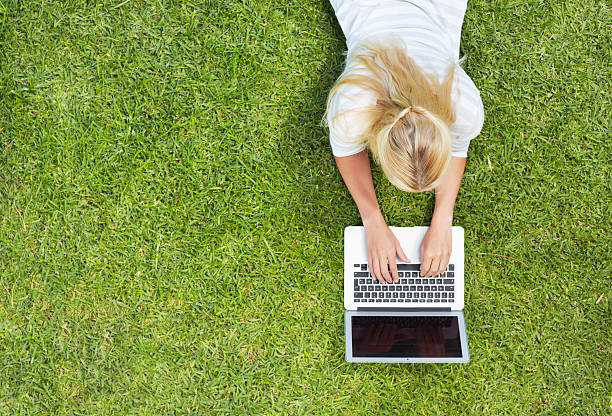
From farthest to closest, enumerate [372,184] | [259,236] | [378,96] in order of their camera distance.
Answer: [259,236] → [372,184] → [378,96]

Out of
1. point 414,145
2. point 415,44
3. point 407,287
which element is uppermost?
point 415,44

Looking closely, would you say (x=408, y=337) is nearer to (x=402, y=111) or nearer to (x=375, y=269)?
(x=375, y=269)

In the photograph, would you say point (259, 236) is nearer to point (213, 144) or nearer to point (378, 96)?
point (213, 144)

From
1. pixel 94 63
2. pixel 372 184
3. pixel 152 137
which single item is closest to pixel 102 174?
pixel 152 137

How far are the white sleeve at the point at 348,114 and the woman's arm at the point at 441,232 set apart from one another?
51 centimetres

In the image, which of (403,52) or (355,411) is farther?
(355,411)

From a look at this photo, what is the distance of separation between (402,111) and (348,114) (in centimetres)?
21

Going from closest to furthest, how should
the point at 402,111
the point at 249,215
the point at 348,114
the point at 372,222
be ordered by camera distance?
1. the point at 402,111
2. the point at 348,114
3. the point at 372,222
4. the point at 249,215

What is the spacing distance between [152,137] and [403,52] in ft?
4.16

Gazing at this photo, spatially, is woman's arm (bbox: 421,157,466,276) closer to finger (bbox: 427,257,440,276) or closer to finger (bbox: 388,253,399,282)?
finger (bbox: 427,257,440,276)

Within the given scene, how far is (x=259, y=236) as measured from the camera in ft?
7.02

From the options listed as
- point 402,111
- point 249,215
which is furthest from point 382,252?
point 402,111

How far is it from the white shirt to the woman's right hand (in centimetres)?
39

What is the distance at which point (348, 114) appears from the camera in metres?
1.52
